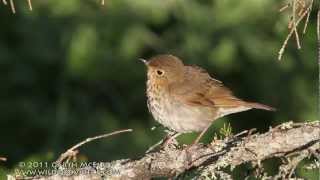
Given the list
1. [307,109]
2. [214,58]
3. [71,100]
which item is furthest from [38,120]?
[307,109]

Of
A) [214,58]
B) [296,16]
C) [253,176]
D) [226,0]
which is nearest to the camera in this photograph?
[253,176]

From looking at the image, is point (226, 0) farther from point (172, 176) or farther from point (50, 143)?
point (172, 176)

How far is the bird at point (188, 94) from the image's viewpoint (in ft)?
20.8

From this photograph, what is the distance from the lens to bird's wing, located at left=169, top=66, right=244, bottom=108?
6.43 meters

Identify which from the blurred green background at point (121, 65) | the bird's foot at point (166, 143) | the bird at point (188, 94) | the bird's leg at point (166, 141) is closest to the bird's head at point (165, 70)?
the bird at point (188, 94)

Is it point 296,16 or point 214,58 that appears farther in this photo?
point 214,58

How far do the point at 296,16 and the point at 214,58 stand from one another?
491 centimetres

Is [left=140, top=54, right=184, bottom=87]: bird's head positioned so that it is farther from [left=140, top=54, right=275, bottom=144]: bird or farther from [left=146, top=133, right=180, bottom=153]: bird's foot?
[left=146, top=133, right=180, bottom=153]: bird's foot

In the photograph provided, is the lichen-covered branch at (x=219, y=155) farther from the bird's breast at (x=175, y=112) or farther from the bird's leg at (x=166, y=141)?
the bird's breast at (x=175, y=112)

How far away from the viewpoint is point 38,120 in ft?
33.8

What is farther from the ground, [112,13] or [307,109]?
[112,13]

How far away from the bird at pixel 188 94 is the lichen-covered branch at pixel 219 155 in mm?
1733

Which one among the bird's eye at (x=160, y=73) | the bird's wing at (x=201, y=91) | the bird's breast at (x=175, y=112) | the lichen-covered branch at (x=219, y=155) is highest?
the bird's eye at (x=160, y=73)

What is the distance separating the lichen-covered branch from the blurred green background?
171 inches
